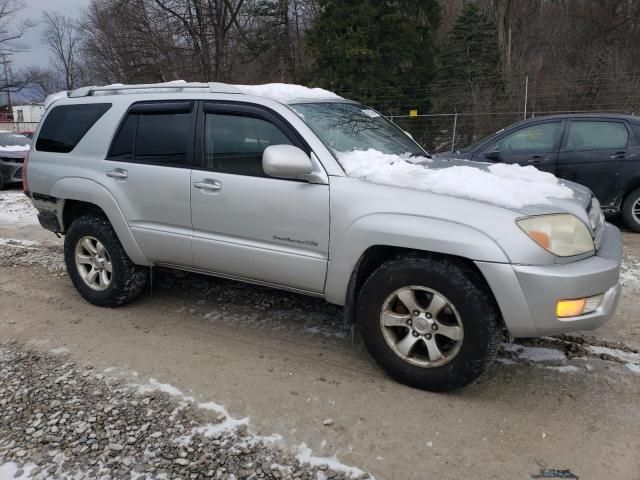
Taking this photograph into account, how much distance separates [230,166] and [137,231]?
1022mm

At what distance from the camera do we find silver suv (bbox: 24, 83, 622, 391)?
113 inches

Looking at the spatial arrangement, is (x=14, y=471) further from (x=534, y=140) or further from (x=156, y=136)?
(x=534, y=140)

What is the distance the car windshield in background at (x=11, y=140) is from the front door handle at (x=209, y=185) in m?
11.6

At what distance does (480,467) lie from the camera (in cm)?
256

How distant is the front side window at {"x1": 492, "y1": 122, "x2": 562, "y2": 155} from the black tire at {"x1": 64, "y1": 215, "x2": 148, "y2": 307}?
5.36m

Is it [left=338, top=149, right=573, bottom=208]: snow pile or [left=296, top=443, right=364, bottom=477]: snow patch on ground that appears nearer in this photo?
[left=296, top=443, right=364, bottom=477]: snow patch on ground

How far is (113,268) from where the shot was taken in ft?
14.5

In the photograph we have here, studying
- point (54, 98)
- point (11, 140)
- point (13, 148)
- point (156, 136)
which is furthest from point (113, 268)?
point (11, 140)

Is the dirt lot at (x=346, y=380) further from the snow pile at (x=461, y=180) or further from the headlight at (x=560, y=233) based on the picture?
the snow pile at (x=461, y=180)

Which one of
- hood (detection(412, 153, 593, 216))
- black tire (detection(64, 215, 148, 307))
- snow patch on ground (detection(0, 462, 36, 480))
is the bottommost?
snow patch on ground (detection(0, 462, 36, 480))

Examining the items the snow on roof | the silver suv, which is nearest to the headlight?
the silver suv

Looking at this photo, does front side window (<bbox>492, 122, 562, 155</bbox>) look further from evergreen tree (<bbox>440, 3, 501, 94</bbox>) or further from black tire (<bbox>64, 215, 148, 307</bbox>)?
evergreen tree (<bbox>440, 3, 501, 94</bbox>)

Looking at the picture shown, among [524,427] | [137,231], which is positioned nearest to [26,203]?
[137,231]

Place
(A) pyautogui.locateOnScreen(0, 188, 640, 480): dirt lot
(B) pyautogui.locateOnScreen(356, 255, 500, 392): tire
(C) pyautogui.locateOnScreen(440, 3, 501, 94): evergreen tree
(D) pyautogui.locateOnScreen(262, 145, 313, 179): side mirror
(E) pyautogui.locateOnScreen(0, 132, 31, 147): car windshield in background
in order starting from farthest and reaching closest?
(C) pyautogui.locateOnScreen(440, 3, 501, 94): evergreen tree < (E) pyautogui.locateOnScreen(0, 132, 31, 147): car windshield in background < (D) pyautogui.locateOnScreen(262, 145, 313, 179): side mirror < (B) pyautogui.locateOnScreen(356, 255, 500, 392): tire < (A) pyautogui.locateOnScreen(0, 188, 640, 480): dirt lot
